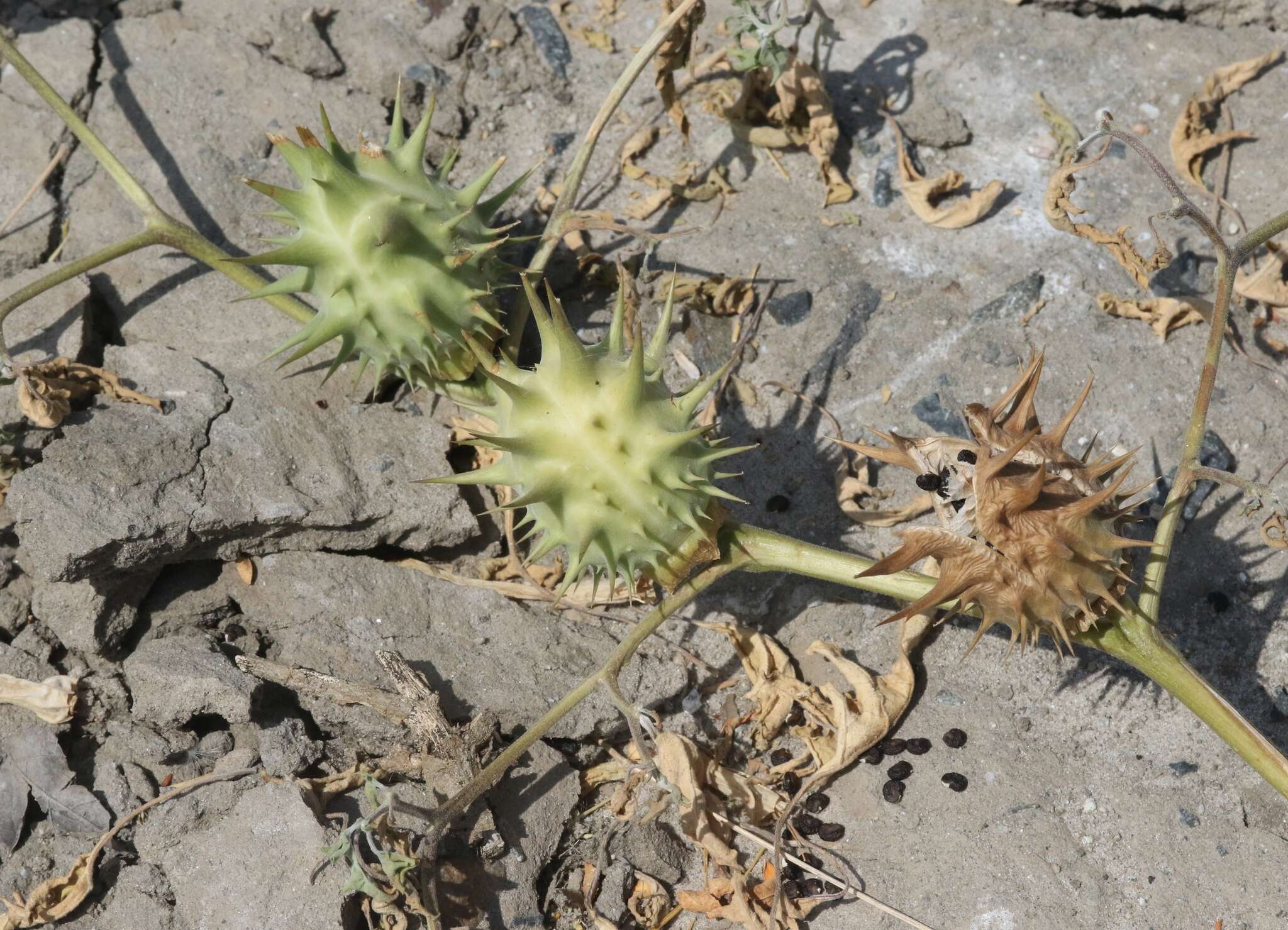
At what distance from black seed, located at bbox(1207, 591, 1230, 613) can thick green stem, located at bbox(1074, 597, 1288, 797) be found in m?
0.50

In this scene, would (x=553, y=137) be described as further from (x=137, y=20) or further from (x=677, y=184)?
(x=137, y=20)

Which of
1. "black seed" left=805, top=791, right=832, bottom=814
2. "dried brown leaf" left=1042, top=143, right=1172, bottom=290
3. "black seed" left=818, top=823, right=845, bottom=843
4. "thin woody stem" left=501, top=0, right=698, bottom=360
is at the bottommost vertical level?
"black seed" left=818, top=823, right=845, bottom=843

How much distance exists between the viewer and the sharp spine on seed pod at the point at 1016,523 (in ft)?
6.54

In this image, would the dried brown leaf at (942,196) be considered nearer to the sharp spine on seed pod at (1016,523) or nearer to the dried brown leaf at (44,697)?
the sharp spine on seed pod at (1016,523)

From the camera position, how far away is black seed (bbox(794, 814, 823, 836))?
2.66 metres

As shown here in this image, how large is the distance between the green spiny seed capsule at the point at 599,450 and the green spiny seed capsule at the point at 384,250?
0.92 feet

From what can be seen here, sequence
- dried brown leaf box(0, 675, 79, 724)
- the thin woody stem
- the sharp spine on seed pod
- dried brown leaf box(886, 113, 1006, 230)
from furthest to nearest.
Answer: dried brown leaf box(886, 113, 1006, 230) → the thin woody stem → dried brown leaf box(0, 675, 79, 724) → the sharp spine on seed pod

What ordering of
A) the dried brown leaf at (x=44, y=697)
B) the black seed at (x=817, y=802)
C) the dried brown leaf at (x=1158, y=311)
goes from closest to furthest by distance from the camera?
1. the dried brown leaf at (x=44, y=697)
2. the black seed at (x=817, y=802)
3. the dried brown leaf at (x=1158, y=311)

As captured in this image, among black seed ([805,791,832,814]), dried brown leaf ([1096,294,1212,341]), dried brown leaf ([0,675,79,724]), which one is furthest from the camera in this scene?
dried brown leaf ([1096,294,1212,341])

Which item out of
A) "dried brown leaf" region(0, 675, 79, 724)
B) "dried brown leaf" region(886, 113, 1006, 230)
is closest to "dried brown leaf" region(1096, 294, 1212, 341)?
"dried brown leaf" region(886, 113, 1006, 230)

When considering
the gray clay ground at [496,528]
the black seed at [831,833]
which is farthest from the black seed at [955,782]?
the black seed at [831,833]

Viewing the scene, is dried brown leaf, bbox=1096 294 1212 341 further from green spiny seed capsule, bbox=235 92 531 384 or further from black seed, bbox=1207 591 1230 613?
green spiny seed capsule, bbox=235 92 531 384

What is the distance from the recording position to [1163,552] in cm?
234

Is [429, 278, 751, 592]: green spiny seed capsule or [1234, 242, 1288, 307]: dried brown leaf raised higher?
[429, 278, 751, 592]: green spiny seed capsule
